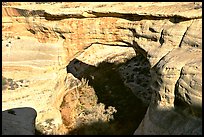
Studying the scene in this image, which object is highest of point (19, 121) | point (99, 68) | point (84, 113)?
point (19, 121)

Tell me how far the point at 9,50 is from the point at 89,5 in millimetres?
2078

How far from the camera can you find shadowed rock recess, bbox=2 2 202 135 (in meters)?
7.67

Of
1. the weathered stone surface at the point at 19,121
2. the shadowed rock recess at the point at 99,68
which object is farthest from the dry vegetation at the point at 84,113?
the weathered stone surface at the point at 19,121

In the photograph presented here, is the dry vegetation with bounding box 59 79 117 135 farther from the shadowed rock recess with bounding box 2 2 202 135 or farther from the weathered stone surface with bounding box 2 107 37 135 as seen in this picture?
the weathered stone surface with bounding box 2 107 37 135

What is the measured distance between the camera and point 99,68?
1178 centimetres

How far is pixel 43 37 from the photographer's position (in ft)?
32.0

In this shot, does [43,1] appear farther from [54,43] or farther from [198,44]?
[198,44]

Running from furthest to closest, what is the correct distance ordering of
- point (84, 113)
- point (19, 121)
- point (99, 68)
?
point (99, 68), point (84, 113), point (19, 121)

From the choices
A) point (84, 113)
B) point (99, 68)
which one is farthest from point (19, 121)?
point (99, 68)

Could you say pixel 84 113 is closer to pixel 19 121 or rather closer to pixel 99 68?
pixel 99 68

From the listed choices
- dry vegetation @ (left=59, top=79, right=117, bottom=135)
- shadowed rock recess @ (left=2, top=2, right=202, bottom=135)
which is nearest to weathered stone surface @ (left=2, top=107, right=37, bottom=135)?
shadowed rock recess @ (left=2, top=2, right=202, bottom=135)

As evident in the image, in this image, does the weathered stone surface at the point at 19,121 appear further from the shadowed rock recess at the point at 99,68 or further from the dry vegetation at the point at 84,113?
the dry vegetation at the point at 84,113

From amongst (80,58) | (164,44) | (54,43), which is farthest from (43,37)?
(164,44)

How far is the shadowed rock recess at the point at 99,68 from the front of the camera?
7.67 m
